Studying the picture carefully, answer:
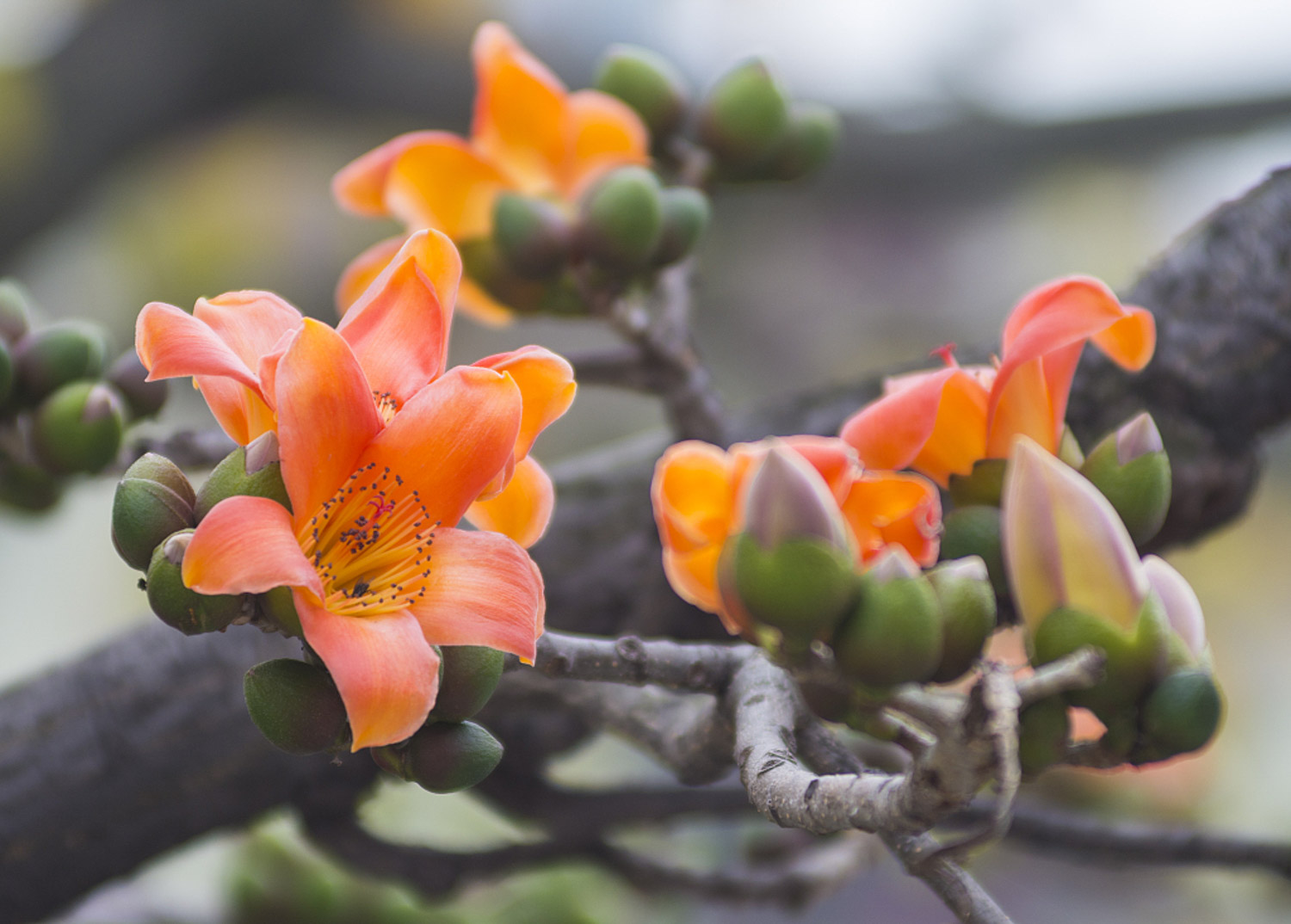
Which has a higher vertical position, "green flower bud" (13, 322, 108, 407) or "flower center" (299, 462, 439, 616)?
"green flower bud" (13, 322, 108, 407)

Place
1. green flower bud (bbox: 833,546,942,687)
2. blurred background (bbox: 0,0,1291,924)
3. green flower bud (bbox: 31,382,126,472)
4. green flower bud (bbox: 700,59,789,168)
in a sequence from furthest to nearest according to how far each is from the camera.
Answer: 1. blurred background (bbox: 0,0,1291,924)
2. green flower bud (bbox: 700,59,789,168)
3. green flower bud (bbox: 31,382,126,472)
4. green flower bud (bbox: 833,546,942,687)

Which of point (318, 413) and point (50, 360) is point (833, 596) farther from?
point (50, 360)

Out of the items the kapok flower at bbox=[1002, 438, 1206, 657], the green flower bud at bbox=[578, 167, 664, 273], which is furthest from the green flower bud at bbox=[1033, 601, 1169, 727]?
the green flower bud at bbox=[578, 167, 664, 273]

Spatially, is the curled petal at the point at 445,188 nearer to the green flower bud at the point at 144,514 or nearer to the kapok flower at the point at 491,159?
the kapok flower at the point at 491,159

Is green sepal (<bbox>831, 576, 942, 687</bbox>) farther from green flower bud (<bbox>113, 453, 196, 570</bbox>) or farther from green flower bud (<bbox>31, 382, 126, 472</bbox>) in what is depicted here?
green flower bud (<bbox>31, 382, 126, 472</bbox>)

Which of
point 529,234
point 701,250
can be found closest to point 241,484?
point 529,234

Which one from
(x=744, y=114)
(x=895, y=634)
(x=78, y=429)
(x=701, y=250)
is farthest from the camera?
(x=701, y=250)

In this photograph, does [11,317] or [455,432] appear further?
[11,317]
